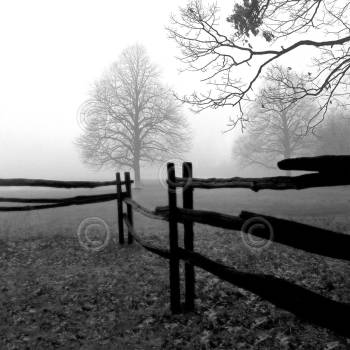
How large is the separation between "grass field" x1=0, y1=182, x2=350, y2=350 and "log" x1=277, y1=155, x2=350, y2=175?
2535 millimetres

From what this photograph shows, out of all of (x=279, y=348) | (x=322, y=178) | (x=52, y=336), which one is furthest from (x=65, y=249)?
(x=322, y=178)

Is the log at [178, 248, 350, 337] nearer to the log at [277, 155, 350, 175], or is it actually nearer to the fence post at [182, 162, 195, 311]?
the log at [277, 155, 350, 175]

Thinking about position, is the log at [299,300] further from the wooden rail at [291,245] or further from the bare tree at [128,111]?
the bare tree at [128,111]

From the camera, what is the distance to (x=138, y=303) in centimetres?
535

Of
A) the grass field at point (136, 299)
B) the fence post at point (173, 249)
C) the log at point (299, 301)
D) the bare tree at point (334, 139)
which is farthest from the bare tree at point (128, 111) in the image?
the log at point (299, 301)

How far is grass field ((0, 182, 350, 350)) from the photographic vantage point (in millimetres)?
4199

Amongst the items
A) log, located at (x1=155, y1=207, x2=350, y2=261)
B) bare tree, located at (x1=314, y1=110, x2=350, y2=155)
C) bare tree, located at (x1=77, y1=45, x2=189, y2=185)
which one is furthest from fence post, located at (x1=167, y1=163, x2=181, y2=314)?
bare tree, located at (x1=314, y1=110, x2=350, y2=155)

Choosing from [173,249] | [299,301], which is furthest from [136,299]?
[299,301]

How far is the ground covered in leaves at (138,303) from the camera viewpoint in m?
4.18

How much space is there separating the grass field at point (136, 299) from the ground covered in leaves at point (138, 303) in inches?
0.6

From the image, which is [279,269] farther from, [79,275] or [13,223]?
[13,223]

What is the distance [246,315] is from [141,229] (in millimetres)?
7084

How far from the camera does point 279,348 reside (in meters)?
3.86

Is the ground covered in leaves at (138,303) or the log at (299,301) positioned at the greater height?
the log at (299,301)
